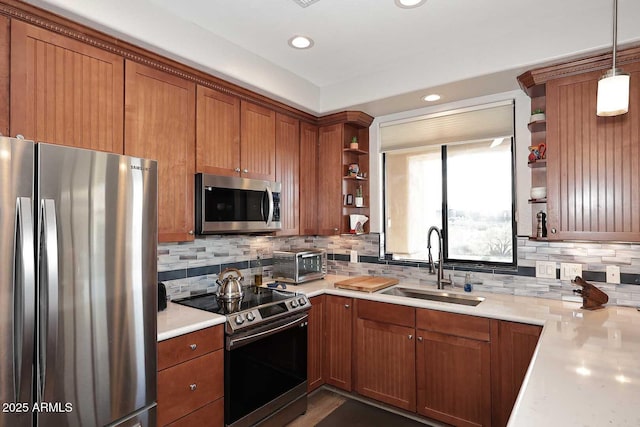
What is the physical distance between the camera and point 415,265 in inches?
126

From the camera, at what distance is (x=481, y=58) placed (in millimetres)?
2441

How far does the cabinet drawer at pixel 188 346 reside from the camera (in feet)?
→ 5.97

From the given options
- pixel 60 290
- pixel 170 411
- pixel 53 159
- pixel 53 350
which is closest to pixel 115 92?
pixel 53 159

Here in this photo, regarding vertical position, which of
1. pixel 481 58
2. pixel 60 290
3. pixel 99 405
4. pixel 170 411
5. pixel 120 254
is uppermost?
pixel 481 58

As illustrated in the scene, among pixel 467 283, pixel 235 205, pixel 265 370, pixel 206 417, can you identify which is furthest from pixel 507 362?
pixel 235 205

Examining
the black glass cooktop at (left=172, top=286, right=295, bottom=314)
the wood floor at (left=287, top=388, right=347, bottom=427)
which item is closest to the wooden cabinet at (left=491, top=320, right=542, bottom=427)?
the wood floor at (left=287, top=388, right=347, bottom=427)

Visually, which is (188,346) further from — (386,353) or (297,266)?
(386,353)

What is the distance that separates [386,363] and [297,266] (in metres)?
1.03

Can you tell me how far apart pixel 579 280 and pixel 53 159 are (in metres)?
2.79

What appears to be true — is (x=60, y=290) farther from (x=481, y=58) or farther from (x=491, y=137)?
(x=491, y=137)

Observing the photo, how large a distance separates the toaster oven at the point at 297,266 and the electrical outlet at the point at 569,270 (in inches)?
73.2

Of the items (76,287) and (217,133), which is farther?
(217,133)

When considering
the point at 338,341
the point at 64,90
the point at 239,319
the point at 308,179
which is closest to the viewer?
the point at 64,90

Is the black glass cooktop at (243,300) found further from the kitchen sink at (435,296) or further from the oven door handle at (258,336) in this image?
the kitchen sink at (435,296)
